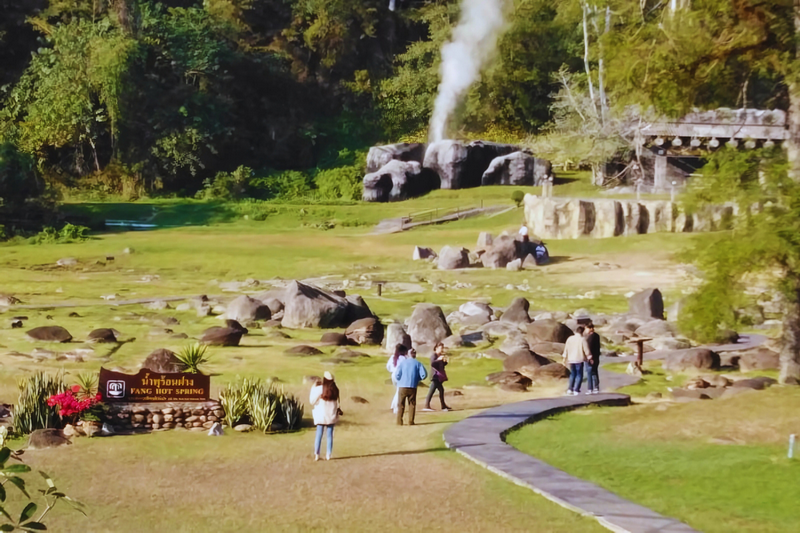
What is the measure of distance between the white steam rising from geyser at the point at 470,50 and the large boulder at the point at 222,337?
1682 inches

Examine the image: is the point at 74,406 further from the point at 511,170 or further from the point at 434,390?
the point at 511,170

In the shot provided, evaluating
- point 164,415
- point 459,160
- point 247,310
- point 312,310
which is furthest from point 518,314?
point 459,160

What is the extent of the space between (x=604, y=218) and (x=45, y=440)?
1314 inches

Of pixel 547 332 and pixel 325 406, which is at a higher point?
pixel 325 406

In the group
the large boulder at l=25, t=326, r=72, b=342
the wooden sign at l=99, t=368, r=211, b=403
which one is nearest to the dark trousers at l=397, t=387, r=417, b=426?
the wooden sign at l=99, t=368, r=211, b=403

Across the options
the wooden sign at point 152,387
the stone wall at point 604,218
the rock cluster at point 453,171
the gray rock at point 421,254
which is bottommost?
the wooden sign at point 152,387

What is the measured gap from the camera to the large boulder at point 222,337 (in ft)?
88.4

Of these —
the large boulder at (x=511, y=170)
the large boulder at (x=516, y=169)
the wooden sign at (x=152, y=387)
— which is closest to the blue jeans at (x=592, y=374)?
the wooden sign at (x=152, y=387)

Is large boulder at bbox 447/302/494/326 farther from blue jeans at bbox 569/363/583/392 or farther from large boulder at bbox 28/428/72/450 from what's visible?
large boulder at bbox 28/428/72/450

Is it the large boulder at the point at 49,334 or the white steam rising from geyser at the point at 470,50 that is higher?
the white steam rising from geyser at the point at 470,50

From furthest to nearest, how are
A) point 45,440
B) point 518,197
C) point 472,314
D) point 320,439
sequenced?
point 518,197 < point 472,314 < point 45,440 < point 320,439

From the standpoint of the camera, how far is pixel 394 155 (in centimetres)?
6334

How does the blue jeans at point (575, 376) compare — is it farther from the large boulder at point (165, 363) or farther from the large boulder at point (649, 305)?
the large boulder at point (649, 305)

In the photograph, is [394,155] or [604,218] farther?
[394,155]
